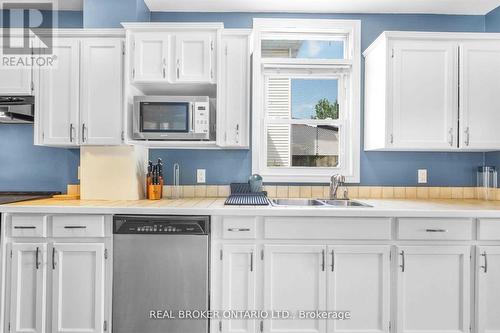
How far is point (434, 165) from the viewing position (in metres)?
3.04

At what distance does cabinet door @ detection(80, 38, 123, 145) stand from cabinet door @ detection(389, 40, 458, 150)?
6.70ft

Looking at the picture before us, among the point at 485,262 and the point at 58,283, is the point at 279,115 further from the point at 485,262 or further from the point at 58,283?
the point at 58,283

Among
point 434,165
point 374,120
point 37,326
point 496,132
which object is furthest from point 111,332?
point 496,132

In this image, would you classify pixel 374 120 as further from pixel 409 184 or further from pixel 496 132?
pixel 496 132

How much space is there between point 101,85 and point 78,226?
1.04 metres

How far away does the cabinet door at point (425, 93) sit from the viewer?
261 centimetres

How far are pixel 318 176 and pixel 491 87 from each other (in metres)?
1.43

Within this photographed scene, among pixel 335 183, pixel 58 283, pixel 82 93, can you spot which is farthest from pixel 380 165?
pixel 58 283

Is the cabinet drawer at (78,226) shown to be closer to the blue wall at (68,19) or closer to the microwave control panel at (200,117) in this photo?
the microwave control panel at (200,117)

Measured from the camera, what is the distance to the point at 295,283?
227cm

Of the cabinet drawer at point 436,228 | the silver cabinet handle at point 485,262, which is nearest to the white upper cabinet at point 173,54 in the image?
the cabinet drawer at point 436,228

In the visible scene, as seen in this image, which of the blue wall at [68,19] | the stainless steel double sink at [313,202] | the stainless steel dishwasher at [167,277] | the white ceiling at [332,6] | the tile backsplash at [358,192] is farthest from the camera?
the blue wall at [68,19]

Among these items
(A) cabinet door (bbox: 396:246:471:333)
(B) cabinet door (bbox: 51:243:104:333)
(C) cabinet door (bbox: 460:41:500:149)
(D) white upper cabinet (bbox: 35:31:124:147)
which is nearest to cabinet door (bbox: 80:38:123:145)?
(D) white upper cabinet (bbox: 35:31:124:147)

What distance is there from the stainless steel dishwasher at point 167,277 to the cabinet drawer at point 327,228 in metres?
0.45
